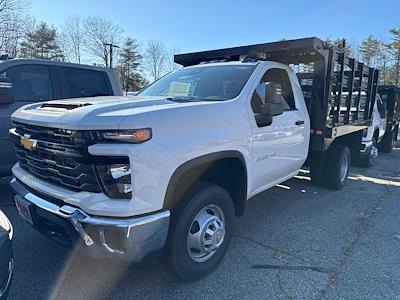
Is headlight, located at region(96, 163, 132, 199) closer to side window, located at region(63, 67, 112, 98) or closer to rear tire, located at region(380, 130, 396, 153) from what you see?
side window, located at region(63, 67, 112, 98)

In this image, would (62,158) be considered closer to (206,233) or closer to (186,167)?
(186,167)

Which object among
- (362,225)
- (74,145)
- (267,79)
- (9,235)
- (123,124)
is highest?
(267,79)

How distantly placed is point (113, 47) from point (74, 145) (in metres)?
54.0

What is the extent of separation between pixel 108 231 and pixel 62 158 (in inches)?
25.7

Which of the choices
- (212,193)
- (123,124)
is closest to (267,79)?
(212,193)

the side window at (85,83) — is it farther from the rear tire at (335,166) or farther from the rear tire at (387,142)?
the rear tire at (387,142)

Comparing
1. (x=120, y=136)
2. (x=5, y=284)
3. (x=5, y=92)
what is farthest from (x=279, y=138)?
(x=5, y=92)

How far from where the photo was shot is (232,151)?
2953mm

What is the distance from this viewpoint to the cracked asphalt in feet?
9.08

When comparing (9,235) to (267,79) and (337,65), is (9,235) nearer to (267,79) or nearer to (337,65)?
(267,79)

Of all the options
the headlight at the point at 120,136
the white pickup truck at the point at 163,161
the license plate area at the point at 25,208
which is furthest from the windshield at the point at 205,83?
the license plate area at the point at 25,208

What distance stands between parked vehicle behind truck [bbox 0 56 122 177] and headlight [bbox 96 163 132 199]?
248 centimetres

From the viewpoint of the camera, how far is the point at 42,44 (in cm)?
4044

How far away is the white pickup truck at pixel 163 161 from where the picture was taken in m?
2.21
